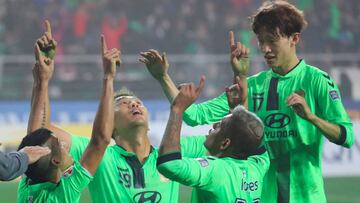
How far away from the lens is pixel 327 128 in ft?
17.7

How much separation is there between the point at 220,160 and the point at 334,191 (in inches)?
340

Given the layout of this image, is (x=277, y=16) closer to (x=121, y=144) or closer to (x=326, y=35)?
(x=121, y=144)

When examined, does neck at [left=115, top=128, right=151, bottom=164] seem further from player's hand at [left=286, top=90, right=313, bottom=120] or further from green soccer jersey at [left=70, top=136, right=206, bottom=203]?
player's hand at [left=286, top=90, right=313, bottom=120]

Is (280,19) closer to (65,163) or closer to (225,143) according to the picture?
(225,143)

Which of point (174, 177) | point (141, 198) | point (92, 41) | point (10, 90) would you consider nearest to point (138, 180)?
point (141, 198)

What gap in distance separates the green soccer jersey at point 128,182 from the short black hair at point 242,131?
3.32 ft

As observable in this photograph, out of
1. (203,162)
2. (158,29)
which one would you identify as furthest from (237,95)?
(158,29)

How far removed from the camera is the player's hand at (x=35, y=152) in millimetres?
4652

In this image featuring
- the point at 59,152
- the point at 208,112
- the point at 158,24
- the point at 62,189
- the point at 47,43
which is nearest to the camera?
the point at 59,152

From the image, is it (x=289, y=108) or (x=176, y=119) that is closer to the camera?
(x=176, y=119)

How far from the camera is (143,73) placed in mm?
16297

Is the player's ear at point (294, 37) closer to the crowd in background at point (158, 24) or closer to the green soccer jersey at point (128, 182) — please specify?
the green soccer jersey at point (128, 182)

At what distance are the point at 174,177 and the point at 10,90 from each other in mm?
11672

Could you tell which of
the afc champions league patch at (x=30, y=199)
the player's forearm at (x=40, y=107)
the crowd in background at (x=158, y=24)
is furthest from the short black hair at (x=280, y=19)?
the crowd in background at (x=158, y=24)
